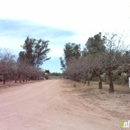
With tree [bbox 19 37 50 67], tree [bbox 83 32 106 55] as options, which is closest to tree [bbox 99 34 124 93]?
tree [bbox 83 32 106 55]

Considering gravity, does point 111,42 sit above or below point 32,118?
above

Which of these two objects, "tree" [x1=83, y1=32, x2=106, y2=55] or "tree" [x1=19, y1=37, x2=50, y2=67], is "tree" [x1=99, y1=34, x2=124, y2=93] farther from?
"tree" [x1=19, y1=37, x2=50, y2=67]

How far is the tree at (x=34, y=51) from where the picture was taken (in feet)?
265

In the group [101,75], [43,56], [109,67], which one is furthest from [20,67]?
[43,56]

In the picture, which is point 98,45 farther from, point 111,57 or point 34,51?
point 34,51

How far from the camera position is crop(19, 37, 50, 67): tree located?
8062 centimetres

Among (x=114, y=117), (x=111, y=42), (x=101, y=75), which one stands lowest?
(x=114, y=117)

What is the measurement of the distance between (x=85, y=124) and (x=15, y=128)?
2.18m

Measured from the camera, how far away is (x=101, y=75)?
23469mm

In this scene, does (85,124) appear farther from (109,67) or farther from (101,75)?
(101,75)

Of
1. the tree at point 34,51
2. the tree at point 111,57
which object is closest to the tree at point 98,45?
the tree at point 111,57

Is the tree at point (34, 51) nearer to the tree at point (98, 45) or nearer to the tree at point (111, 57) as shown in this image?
the tree at point (98, 45)

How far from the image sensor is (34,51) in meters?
82.2

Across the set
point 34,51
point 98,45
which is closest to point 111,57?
point 98,45
